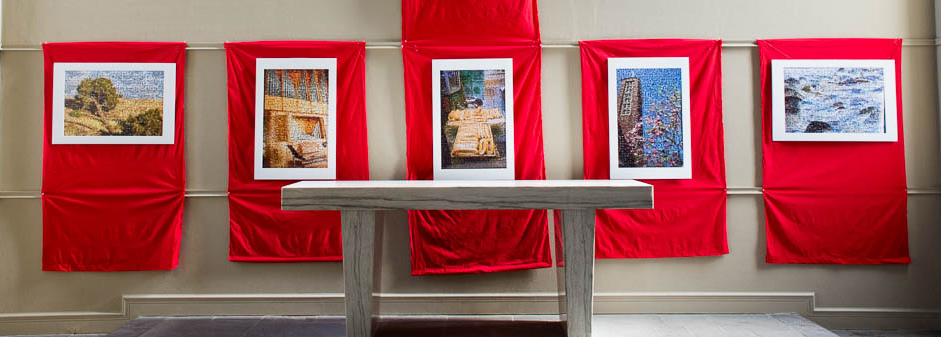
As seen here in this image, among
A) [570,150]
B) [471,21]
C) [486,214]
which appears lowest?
[486,214]

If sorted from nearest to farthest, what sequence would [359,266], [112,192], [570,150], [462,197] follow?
[462,197]
[359,266]
[112,192]
[570,150]

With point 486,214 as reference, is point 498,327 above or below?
below

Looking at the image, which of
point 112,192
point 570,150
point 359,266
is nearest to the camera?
point 359,266

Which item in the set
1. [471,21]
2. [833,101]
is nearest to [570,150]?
[471,21]

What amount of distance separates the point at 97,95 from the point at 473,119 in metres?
2.42

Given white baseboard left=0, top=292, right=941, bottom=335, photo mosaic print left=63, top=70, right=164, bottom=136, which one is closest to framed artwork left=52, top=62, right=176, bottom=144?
photo mosaic print left=63, top=70, right=164, bottom=136

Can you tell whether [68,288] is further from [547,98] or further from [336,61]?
[547,98]

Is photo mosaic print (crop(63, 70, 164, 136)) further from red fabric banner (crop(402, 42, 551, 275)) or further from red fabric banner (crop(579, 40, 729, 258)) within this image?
red fabric banner (crop(579, 40, 729, 258))

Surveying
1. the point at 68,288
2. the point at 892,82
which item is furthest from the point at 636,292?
the point at 68,288

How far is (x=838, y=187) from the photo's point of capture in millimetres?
3305

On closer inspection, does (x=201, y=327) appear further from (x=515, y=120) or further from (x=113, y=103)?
(x=515, y=120)

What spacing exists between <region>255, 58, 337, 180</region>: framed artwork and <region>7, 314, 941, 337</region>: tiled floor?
93cm

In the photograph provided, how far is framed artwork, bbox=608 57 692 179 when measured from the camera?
3275mm

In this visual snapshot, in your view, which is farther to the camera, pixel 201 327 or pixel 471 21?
pixel 471 21
